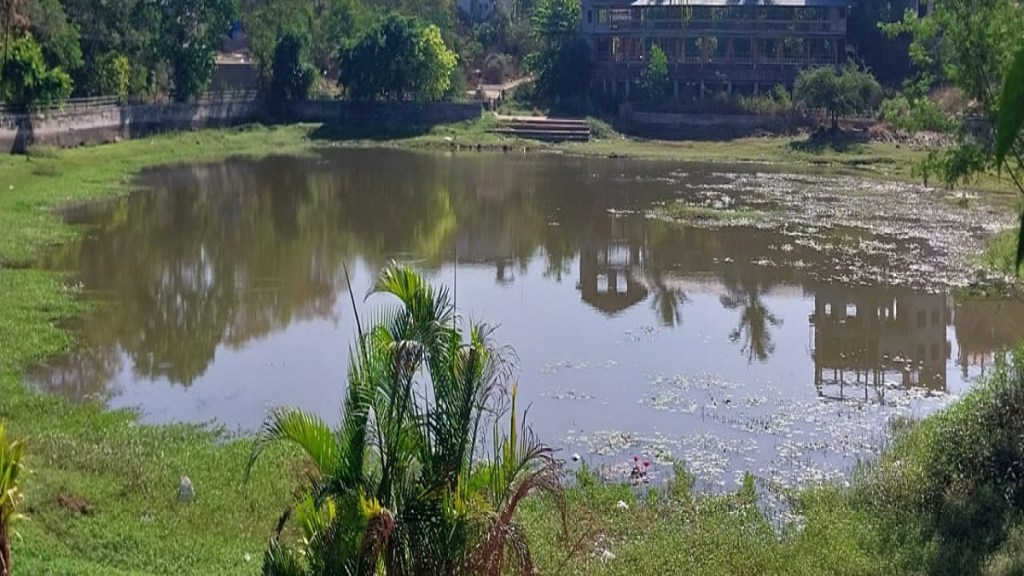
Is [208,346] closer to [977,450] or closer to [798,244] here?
[977,450]

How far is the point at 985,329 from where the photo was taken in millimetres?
20781

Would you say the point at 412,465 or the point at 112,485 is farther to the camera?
the point at 112,485

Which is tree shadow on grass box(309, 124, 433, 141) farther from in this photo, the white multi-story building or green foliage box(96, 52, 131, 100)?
the white multi-story building

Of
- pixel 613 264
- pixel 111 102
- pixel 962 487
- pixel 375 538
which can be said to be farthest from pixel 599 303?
pixel 111 102

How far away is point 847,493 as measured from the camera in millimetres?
12562

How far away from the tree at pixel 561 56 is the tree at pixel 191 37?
627 inches

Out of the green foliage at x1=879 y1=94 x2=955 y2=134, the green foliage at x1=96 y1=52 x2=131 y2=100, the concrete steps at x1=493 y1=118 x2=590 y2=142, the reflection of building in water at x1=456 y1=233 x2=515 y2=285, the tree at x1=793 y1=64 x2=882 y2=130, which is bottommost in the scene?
the reflection of building in water at x1=456 y1=233 x2=515 y2=285

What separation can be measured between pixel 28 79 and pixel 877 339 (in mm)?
28607

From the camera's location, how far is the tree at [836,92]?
166 ft

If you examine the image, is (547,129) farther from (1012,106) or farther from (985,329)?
(1012,106)

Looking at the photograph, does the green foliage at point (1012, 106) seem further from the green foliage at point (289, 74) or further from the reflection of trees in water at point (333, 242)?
the green foliage at point (289, 74)

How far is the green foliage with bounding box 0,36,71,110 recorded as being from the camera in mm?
38781

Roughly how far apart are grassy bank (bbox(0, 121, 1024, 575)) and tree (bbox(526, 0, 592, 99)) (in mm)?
46154

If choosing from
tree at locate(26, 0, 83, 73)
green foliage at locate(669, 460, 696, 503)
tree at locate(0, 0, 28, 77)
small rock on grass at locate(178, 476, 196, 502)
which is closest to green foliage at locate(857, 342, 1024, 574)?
green foliage at locate(669, 460, 696, 503)
